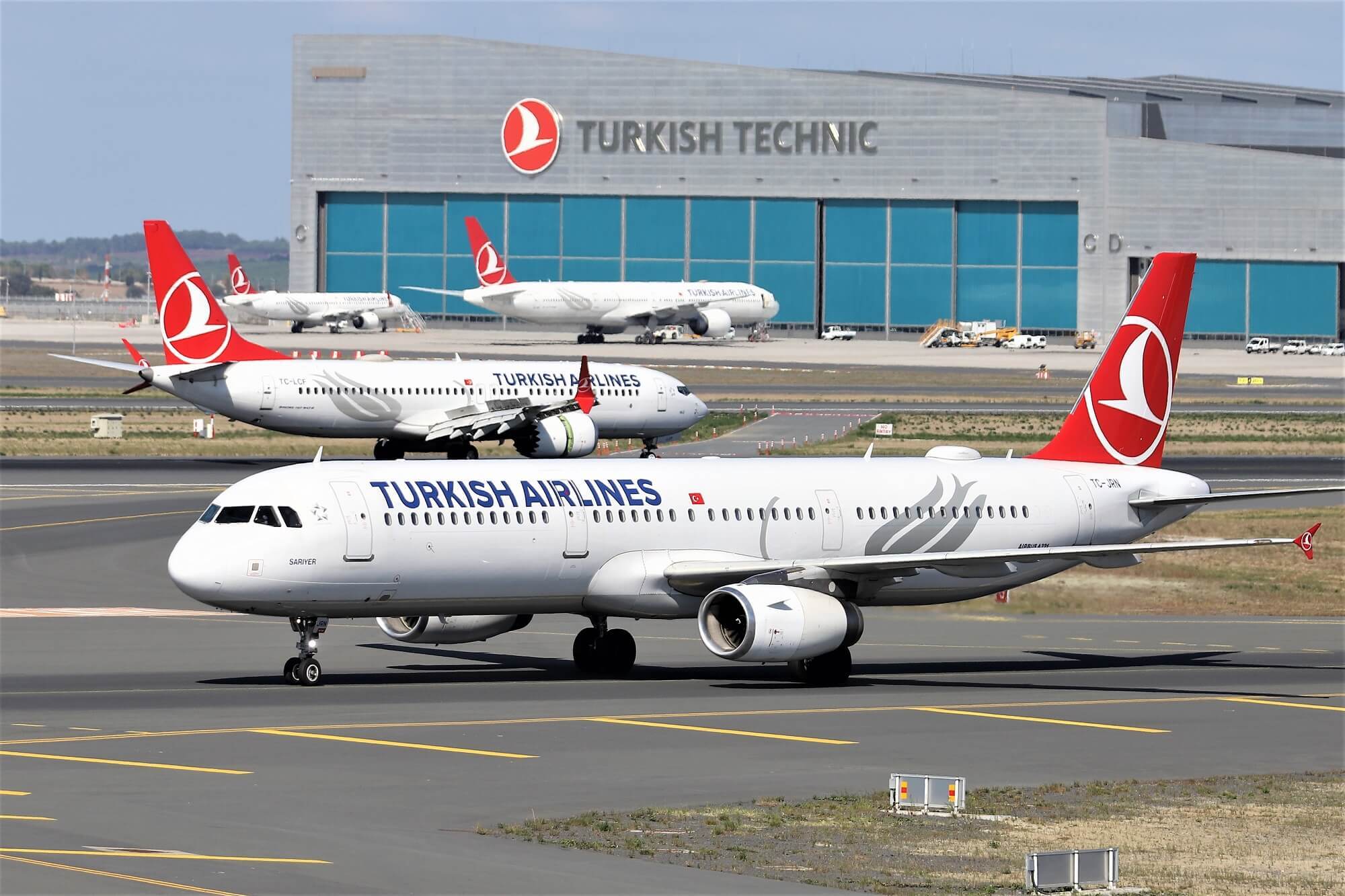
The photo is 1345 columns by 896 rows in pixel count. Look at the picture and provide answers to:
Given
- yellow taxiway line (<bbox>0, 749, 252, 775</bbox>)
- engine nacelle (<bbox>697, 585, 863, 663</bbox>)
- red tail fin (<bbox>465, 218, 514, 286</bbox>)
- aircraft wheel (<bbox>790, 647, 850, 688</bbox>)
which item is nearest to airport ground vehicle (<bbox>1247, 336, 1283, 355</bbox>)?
red tail fin (<bbox>465, 218, 514, 286</bbox>)

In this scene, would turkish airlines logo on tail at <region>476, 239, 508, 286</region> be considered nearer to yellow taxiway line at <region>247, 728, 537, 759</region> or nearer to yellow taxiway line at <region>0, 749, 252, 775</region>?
yellow taxiway line at <region>247, 728, 537, 759</region>

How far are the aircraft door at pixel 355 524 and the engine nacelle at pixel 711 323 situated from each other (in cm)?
15306

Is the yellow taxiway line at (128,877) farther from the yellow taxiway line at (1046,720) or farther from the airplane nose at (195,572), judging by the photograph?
the yellow taxiway line at (1046,720)

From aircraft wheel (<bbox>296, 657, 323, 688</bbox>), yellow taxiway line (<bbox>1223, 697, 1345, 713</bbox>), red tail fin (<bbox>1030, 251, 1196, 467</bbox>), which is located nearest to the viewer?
yellow taxiway line (<bbox>1223, 697, 1345, 713</bbox>)

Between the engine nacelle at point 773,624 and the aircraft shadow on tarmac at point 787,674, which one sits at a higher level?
the engine nacelle at point 773,624

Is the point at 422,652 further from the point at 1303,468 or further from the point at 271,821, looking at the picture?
the point at 1303,468

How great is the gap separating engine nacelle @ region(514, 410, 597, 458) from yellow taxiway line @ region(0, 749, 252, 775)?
59287 millimetres

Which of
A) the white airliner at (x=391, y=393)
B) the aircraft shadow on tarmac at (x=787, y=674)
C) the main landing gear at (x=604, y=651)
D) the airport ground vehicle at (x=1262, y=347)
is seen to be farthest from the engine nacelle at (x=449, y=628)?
the airport ground vehicle at (x=1262, y=347)

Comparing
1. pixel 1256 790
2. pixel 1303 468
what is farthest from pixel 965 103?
pixel 1256 790

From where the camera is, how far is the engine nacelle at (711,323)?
192m

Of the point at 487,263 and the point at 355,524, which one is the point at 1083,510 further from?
the point at 487,263

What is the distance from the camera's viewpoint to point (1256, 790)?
3006 cm

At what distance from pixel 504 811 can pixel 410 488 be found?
1395 cm

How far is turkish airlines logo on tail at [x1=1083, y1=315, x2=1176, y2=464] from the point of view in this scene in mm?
49969
